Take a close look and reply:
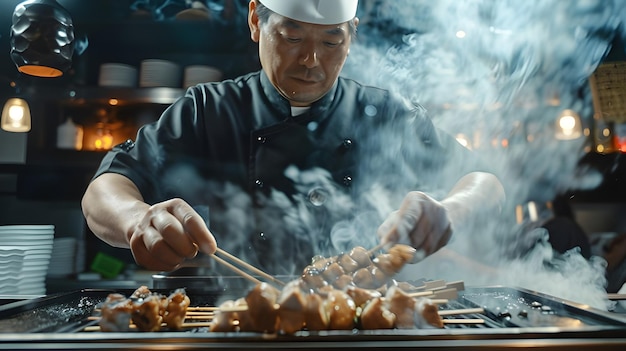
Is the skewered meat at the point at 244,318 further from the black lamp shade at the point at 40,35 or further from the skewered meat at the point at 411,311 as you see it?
the black lamp shade at the point at 40,35

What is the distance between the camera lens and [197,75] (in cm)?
434

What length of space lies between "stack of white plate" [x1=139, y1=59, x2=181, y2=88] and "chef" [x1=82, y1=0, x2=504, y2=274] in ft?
4.23

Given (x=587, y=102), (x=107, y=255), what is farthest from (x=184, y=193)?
(x=587, y=102)

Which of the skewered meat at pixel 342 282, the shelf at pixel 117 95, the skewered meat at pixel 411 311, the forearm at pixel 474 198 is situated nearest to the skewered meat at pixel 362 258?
the skewered meat at pixel 342 282

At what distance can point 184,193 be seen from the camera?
362cm

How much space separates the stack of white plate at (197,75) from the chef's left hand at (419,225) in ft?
9.49

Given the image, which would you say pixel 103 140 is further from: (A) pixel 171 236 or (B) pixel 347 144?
(A) pixel 171 236

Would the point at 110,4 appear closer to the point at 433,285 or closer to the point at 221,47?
the point at 221,47

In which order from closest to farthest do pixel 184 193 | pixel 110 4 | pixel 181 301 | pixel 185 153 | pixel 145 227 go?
1. pixel 181 301
2. pixel 145 227
3. pixel 185 153
4. pixel 184 193
5. pixel 110 4

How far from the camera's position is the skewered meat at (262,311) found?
1.30 metres

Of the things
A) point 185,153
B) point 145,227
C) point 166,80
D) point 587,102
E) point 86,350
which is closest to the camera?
point 86,350

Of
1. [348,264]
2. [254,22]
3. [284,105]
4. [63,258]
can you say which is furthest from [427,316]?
[63,258]

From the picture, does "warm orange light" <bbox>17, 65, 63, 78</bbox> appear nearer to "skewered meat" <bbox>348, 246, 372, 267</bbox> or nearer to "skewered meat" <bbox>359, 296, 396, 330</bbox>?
"skewered meat" <bbox>348, 246, 372, 267</bbox>

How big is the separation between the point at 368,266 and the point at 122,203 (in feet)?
3.73
